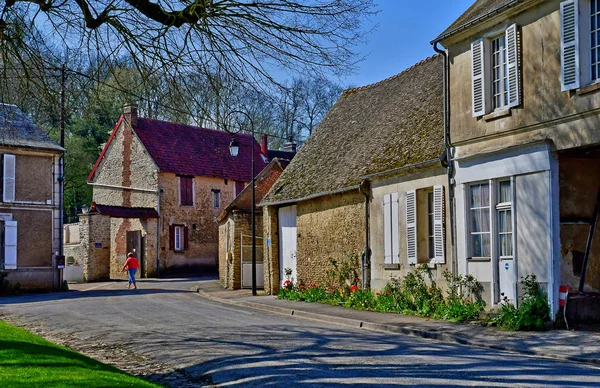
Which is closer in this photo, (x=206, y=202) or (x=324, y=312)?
(x=324, y=312)

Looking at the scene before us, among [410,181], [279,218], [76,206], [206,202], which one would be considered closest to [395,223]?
[410,181]

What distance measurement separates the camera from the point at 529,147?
14.0m

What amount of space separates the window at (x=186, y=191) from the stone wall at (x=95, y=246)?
4.65m

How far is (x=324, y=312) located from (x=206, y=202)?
2583 cm

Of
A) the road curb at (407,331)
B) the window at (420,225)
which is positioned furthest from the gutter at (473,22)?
the road curb at (407,331)

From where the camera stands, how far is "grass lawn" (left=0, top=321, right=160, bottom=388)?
7.76 metres

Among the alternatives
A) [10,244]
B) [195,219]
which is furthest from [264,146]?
[10,244]

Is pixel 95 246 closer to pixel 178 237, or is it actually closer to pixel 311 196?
pixel 178 237

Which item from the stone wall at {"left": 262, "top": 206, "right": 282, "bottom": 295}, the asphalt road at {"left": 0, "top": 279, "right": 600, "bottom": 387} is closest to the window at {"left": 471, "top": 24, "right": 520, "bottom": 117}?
the asphalt road at {"left": 0, "top": 279, "right": 600, "bottom": 387}

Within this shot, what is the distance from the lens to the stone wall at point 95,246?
3791 cm

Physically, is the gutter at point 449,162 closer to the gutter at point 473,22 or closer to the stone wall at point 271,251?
the gutter at point 473,22

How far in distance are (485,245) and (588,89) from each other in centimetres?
415

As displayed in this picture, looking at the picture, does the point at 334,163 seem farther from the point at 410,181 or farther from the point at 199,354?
the point at 199,354

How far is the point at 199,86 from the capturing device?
1047 centimetres
